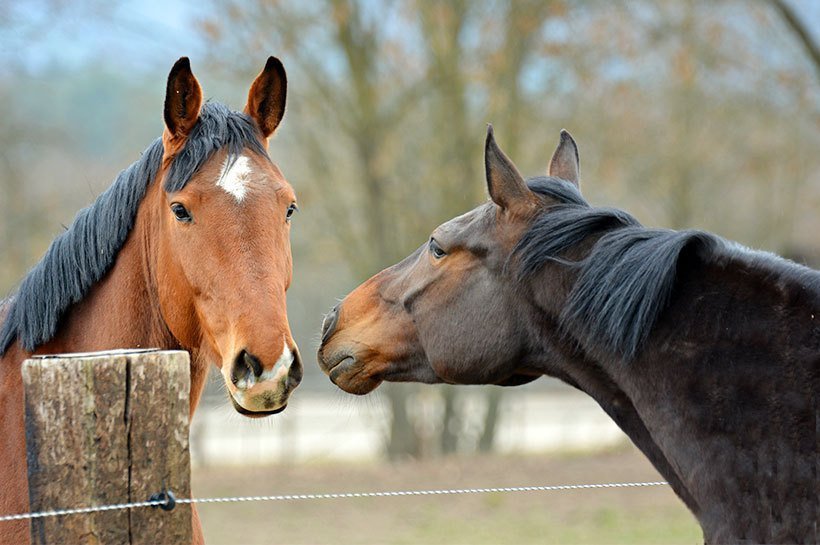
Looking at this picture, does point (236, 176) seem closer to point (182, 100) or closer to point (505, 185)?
point (182, 100)

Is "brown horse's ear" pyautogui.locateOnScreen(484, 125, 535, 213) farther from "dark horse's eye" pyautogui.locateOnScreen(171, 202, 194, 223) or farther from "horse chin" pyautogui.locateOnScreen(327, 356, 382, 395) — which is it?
"dark horse's eye" pyautogui.locateOnScreen(171, 202, 194, 223)

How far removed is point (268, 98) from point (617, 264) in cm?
171

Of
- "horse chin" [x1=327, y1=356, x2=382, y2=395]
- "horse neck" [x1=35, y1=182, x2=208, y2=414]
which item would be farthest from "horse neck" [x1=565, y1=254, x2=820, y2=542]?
"horse neck" [x1=35, y1=182, x2=208, y2=414]

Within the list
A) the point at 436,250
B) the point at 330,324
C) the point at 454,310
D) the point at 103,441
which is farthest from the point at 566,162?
the point at 103,441

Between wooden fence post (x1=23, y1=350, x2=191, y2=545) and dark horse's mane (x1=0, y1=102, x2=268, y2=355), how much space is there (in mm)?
937

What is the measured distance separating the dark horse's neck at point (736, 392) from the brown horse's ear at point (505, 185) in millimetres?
568

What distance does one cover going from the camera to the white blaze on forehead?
349 centimetres

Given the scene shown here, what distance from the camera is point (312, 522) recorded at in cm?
1090

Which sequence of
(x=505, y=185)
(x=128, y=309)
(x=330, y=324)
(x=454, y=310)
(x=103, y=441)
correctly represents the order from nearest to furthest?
1. (x=103, y=441)
2. (x=505, y=185)
3. (x=454, y=310)
4. (x=128, y=309)
5. (x=330, y=324)

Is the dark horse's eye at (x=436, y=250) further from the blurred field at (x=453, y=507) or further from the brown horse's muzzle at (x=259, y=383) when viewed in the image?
the blurred field at (x=453, y=507)

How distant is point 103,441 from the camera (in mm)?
2684

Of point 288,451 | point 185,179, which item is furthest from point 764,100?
point 185,179

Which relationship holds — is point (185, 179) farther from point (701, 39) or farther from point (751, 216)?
point (751, 216)

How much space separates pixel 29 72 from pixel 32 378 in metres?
15.7
